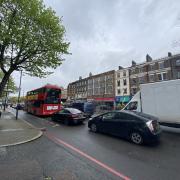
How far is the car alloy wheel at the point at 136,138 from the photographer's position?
6.49 meters

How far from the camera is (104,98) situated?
4812cm

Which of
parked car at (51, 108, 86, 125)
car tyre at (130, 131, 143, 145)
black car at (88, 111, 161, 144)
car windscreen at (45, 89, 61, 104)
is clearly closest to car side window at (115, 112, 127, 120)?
black car at (88, 111, 161, 144)

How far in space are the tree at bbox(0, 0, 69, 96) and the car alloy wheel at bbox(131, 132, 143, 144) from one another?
9.14m

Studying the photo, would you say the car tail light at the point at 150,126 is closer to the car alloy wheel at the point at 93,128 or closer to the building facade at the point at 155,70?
the car alloy wheel at the point at 93,128

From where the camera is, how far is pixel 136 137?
6660 millimetres

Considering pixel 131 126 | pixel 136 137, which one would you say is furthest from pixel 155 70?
pixel 136 137

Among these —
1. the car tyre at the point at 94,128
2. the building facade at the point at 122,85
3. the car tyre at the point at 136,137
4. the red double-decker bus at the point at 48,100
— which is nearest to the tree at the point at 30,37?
the red double-decker bus at the point at 48,100

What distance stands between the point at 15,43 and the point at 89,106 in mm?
11891

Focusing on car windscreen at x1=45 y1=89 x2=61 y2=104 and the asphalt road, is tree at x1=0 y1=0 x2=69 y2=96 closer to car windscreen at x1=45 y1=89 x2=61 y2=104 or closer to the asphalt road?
car windscreen at x1=45 y1=89 x2=61 y2=104

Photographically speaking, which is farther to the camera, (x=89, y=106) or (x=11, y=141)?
(x=89, y=106)

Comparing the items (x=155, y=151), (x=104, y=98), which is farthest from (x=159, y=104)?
(x=104, y=98)

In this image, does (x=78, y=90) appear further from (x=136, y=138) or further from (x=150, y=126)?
(x=150, y=126)

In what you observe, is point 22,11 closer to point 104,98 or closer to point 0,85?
point 0,85

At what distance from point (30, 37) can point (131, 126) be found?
33.1ft
